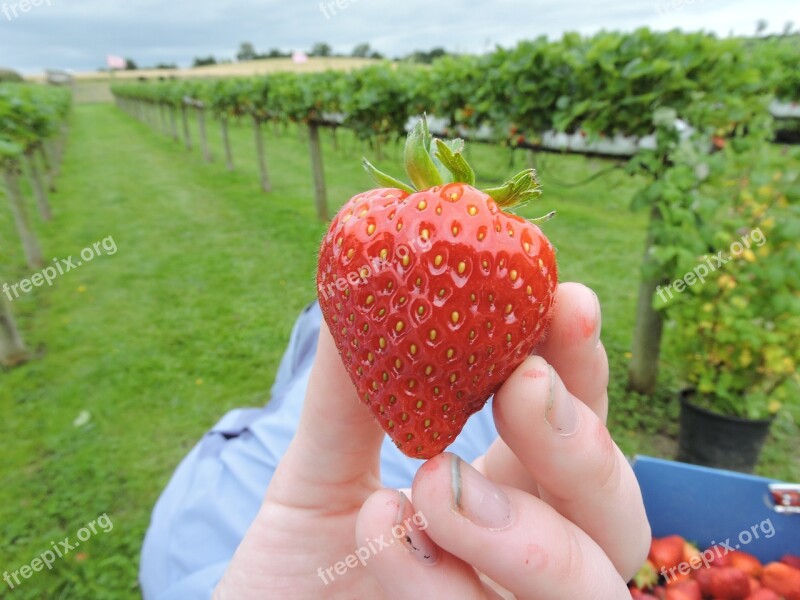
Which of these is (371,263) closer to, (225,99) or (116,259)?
(116,259)

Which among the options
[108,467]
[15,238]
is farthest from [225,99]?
[108,467]

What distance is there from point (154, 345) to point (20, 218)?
317cm

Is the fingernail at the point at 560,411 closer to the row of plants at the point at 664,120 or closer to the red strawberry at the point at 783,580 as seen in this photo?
the red strawberry at the point at 783,580

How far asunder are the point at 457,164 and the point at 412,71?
6.62m

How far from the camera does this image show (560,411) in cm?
86

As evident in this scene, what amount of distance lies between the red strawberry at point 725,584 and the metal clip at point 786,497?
32 cm

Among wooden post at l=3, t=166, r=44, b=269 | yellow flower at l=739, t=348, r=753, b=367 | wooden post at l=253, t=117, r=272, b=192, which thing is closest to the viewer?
yellow flower at l=739, t=348, r=753, b=367

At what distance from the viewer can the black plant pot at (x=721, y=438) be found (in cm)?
303

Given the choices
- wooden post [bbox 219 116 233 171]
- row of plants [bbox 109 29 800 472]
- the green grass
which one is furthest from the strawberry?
wooden post [bbox 219 116 233 171]

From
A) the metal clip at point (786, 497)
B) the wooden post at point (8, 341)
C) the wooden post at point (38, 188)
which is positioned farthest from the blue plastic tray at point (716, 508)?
the wooden post at point (38, 188)

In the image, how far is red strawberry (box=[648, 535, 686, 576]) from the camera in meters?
2.17

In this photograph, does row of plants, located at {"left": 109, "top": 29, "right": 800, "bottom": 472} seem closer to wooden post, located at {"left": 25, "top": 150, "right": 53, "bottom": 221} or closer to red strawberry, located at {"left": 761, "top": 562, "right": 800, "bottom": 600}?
red strawberry, located at {"left": 761, "top": 562, "right": 800, "bottom": 600}

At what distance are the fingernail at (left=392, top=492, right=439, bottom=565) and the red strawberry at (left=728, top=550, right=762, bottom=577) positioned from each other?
6.11ft

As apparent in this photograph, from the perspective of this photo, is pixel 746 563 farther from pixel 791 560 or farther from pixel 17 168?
pixel 17 168
